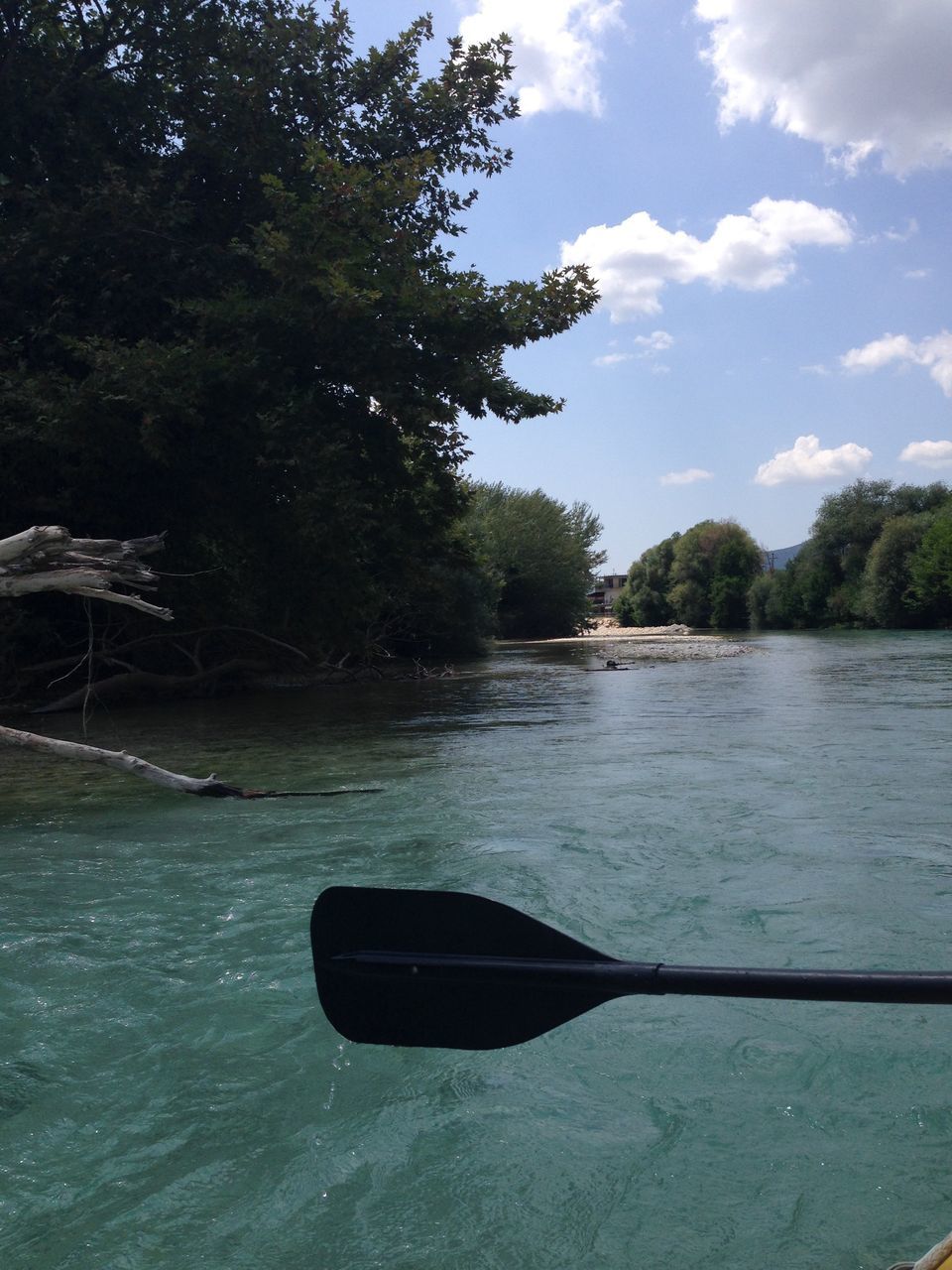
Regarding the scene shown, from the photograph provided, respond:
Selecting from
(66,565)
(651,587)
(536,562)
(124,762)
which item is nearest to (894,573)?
(536,562)

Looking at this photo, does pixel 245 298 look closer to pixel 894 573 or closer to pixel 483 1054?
pixel 483 1054

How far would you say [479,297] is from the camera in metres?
13.6

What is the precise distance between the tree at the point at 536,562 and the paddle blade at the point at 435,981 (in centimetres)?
4631

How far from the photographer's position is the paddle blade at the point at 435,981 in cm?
221

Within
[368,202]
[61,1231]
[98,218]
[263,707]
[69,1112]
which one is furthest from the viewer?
[263,707]

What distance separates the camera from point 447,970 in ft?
7.41

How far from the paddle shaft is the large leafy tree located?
437 inches

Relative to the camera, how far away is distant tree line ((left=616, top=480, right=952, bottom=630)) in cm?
5475

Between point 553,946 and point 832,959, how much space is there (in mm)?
2788

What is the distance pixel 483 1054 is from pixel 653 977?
1.95 metres

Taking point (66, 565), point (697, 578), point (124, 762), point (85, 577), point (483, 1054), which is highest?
point (697, 578)

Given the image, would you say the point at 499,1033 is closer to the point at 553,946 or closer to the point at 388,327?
the point at 553,946

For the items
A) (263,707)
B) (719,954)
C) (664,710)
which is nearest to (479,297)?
(664,710)

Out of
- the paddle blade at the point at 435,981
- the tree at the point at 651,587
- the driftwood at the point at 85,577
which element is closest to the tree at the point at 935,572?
the tree at the point at 651,587
